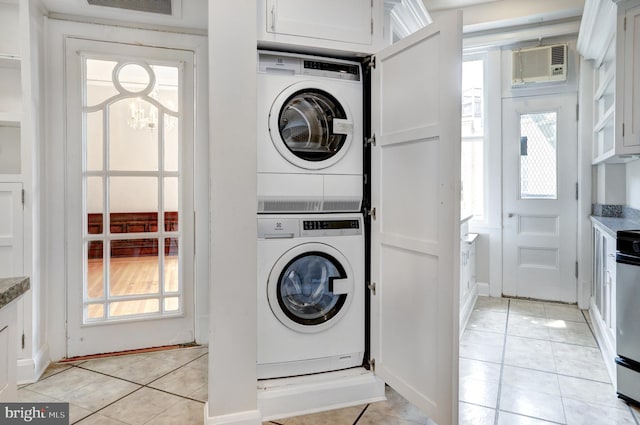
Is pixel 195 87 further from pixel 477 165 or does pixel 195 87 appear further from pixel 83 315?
pixel 477 165

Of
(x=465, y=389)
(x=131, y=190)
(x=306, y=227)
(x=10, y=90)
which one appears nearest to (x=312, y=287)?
(x=306, y=227)

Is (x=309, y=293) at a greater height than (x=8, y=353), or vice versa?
(x=8, y=353)

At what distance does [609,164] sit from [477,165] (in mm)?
1208

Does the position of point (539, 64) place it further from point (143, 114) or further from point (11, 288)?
point (11, 288)

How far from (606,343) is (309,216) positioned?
87.5 inches

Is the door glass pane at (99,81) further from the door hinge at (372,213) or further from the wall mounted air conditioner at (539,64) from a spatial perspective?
the wall mounted air conditioner at (539,64)

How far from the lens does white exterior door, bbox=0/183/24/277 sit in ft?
7.28

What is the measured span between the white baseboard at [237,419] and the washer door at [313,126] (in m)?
1.22

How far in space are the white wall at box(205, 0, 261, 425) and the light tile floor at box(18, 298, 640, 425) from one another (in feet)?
1.03

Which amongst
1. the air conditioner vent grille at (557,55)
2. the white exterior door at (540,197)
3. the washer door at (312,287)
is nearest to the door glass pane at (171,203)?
the washer door at (312,287)

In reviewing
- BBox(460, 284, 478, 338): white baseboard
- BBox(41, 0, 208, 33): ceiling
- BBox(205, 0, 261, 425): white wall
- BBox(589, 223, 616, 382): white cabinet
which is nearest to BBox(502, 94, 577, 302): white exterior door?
BBox(460, 284, 478, 338): white baseboard

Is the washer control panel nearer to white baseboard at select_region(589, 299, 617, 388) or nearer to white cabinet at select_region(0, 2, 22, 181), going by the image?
white cabinet at select_region(0, 2, 22, 181)

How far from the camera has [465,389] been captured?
2205 mm

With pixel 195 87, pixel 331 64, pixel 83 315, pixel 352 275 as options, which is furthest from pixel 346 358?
pixel 195 87
